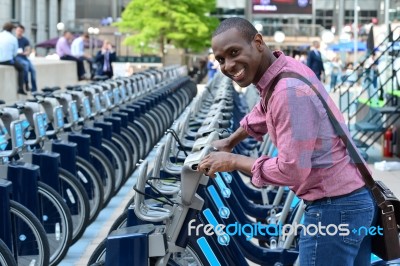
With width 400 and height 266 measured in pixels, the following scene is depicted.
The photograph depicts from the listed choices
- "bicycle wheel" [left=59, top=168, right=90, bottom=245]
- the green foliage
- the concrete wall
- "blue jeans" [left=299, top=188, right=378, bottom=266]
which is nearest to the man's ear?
"blue jeans" [left=299, top=188, right=378, bottom=266]

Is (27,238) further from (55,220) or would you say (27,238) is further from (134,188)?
(134,188)

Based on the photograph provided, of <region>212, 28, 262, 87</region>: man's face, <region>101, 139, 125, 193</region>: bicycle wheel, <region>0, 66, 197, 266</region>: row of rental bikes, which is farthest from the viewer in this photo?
<region>101, 139, 125, 193</region>: bicycle wheel

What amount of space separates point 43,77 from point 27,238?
15.9 metres

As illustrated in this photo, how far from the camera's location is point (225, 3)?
242ft

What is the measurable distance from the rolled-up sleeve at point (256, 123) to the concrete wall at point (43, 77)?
13282mm

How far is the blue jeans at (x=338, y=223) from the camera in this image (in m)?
3.56

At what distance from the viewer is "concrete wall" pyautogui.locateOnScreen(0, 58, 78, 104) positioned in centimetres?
1769

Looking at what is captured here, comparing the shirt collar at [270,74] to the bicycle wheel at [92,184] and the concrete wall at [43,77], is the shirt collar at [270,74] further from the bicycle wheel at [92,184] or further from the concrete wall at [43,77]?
the concrete wall at [43,77]

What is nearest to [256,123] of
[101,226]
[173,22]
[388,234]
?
[388,234]

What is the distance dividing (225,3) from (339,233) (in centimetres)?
7085

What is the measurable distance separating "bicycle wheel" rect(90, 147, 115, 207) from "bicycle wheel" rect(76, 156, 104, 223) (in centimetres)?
62

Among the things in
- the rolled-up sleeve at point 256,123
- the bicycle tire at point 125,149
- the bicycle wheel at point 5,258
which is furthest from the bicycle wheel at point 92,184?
the rolled-up sleeve at point 256,123

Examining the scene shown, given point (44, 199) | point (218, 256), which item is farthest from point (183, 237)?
point (44, 199)

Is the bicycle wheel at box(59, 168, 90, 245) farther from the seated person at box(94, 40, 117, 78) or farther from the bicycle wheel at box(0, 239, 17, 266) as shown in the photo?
the seated person at box(94, 40, 117, 78)
